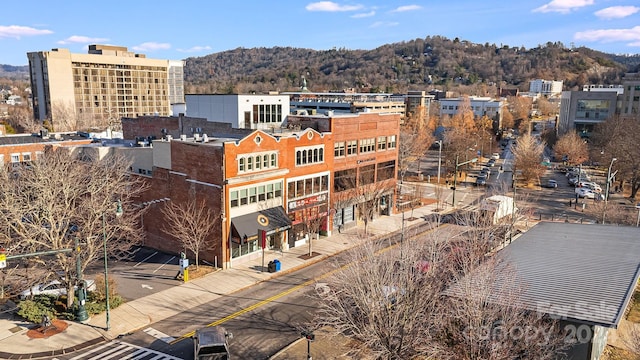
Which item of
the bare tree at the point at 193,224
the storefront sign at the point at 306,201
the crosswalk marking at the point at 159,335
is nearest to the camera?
the crosswalk marking at the point at 159,335

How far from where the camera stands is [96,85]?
143 meters

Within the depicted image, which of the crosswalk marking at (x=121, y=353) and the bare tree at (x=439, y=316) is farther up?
the bare tree at (x=439, y=316)

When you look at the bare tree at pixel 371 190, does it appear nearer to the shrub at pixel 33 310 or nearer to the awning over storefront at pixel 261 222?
the awning over storefront at pixel 261 222

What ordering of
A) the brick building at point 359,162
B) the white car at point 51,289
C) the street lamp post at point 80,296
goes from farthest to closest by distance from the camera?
the brick building at point 359,162 < the white car at point 51,289 < the street lamp post at point 80,296

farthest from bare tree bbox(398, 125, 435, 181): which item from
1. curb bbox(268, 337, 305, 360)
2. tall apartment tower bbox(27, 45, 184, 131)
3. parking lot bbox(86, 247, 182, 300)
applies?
tall apartment tower bbox(27, 45, 184, 131)

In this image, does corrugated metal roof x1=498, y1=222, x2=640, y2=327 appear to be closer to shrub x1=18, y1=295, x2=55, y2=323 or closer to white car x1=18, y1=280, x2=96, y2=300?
shrub x1=18, y1=295, x2=55, y2=323

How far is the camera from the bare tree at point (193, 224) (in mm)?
34188

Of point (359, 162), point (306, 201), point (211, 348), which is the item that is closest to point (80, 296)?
point (211, 348)

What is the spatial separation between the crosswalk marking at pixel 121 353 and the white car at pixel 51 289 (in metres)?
6.90

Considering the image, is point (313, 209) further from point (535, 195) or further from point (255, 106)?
point (535, 195)

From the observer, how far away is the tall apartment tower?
425 feet

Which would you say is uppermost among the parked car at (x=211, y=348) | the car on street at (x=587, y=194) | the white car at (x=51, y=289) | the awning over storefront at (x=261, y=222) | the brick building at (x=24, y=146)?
the brick building at (x=24, y=146)

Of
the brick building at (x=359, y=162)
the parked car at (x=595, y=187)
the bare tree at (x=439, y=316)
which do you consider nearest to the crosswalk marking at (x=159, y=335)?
the bare tree at (x=439, y=316)

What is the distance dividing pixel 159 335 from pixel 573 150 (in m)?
86.0
